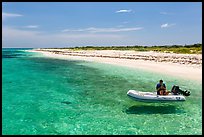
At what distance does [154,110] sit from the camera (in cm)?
1642

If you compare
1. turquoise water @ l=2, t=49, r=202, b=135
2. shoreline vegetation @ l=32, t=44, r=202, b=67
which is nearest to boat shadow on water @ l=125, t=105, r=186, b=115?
turquoise water @ l=2, t=49, r=202, b=135

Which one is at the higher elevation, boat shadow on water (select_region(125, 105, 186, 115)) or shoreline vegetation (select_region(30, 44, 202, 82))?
shoreline vegetation (select_region(30, 44, 202, 82))

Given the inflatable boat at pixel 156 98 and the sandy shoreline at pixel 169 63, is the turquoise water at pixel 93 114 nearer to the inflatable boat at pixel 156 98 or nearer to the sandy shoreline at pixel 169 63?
the inflatable boat at pixel 156 98

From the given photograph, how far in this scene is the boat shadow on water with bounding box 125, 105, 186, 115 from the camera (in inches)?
632

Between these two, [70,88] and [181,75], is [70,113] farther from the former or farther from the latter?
[181,75]

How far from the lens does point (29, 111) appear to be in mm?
16359

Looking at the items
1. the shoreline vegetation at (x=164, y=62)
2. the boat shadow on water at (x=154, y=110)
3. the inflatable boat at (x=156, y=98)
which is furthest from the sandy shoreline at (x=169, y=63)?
the boat shadow on water at (x=154, y=110)

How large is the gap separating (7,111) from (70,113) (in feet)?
13.2

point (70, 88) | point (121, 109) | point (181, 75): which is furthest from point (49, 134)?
point (181, 75)

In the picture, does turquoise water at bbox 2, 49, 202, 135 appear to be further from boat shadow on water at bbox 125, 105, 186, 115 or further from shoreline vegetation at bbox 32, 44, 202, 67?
shoreline vegetation at bbox 32, 44, 202, 67

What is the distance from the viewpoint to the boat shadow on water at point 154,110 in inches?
632

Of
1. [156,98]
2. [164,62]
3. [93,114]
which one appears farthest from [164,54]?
[93,114]

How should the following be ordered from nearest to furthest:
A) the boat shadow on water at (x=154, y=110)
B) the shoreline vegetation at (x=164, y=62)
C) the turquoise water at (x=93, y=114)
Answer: the turquoise water at (x=93, y=114)
the boat shadow on water at (x=154, y=110)
the shoreline vegetation at (x=164, y=62)

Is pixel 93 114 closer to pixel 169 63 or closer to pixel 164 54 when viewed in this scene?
pixel 169 63
